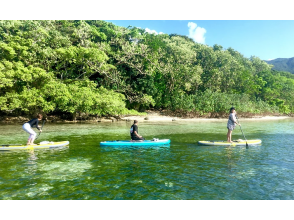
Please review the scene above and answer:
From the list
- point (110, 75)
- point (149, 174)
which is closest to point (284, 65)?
point (110, 75)

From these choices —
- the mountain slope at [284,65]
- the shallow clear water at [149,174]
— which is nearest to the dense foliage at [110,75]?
the shallow clear water at [149,174]

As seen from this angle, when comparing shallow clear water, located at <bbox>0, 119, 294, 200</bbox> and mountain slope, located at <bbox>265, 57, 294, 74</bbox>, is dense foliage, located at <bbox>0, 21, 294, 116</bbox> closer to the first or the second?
shallow clear water, located at <bbox>0, 119, 294, 200</bbox>

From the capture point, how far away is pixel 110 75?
127 feet

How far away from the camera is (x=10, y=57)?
30.3 metres

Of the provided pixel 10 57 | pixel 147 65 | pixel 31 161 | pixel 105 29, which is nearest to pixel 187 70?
pixel 147 65

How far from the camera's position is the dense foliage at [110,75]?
98.6ft

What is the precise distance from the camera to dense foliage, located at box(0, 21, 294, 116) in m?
30.0

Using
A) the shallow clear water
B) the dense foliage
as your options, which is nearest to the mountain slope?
the dense foliage

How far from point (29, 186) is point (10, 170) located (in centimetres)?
245

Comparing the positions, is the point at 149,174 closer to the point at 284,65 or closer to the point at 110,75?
the point at 110,75

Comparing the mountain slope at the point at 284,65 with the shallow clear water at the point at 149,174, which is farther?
the mountain slope at the point at 284,65

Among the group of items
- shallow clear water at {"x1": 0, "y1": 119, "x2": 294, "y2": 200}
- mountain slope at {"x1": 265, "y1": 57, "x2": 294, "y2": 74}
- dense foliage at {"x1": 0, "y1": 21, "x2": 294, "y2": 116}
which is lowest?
shallow clear water at {"x1": 0, "y1": 119, "x2": 294, "y2": 200}

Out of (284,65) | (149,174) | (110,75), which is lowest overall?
(149,174)

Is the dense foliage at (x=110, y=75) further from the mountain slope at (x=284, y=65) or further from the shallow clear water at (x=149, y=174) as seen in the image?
the mountain slope at (x=284, y=65)
